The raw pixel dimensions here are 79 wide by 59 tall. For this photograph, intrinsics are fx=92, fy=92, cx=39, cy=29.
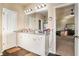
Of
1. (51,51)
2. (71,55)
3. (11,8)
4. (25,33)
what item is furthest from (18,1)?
(71,55)

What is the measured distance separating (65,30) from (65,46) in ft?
0.68

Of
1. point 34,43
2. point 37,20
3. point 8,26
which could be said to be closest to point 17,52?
point 34,43

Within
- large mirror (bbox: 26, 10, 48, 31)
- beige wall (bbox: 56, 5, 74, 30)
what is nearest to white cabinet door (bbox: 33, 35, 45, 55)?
large mirror (bbox: 26, 10, 48, 31)

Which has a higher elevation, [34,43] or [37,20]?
[37,20]

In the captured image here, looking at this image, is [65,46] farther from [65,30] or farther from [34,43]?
[34,43]

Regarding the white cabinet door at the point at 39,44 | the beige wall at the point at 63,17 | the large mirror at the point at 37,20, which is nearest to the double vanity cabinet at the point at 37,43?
the white cabinet door at the point at 39,44

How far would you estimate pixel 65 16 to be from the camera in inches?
45.7

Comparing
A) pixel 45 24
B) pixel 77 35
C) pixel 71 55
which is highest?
pixel 45 24

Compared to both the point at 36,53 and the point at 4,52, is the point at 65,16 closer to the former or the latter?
the point at 36,53

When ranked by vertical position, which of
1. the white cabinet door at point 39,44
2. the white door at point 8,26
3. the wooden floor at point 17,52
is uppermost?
the white door at point 8,26

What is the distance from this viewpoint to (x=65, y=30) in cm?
117

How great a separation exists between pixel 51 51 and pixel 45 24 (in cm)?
36

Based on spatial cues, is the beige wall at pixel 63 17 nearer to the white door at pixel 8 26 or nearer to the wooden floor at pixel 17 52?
the wooden floor at pixel 17 52

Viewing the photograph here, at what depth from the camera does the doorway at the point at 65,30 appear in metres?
1.14
